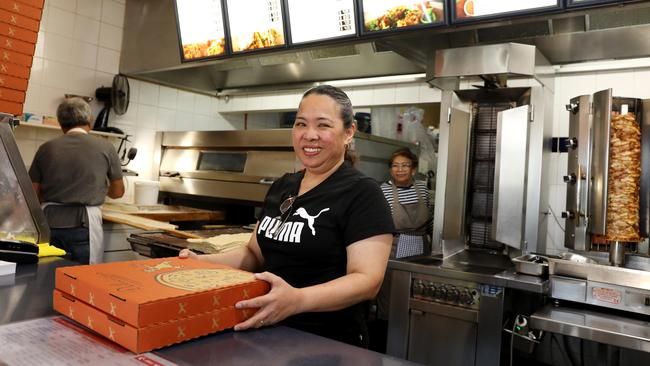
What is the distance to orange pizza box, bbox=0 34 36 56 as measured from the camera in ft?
7.73

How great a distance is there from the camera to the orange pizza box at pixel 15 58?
2.35 m

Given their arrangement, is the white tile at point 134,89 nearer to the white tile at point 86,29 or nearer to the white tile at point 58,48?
the white tile at point 86,29

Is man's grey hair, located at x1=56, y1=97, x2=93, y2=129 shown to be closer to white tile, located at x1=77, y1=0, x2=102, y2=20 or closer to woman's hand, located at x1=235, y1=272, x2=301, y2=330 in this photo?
white tile, located at x1=77, y1=0, x2=102, y2=20

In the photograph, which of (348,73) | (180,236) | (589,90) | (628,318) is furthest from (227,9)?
(628,318)

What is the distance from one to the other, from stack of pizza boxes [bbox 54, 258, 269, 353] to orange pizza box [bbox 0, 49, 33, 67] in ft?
6.07

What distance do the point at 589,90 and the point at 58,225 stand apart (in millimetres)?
3656

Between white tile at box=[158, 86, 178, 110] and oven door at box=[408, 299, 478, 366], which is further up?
white tile at box=[158, 86, 178, 110]

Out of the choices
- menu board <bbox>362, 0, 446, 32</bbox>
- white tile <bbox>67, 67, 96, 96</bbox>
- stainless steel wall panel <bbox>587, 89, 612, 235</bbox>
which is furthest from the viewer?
white tile <bbox>67, 67, 96, 96</bbox>

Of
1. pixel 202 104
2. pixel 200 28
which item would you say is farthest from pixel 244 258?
pixel 202 104

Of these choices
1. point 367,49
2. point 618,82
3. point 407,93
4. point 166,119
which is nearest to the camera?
point 618,82

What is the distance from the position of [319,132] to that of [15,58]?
1.94m

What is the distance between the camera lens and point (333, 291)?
116cm

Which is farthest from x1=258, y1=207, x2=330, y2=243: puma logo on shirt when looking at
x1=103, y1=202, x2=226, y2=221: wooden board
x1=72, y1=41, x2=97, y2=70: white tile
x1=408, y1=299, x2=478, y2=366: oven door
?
x1=72, y1=41, x2=97, y2=70: white tile

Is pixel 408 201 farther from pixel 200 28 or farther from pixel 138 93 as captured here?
pixel 138 93
